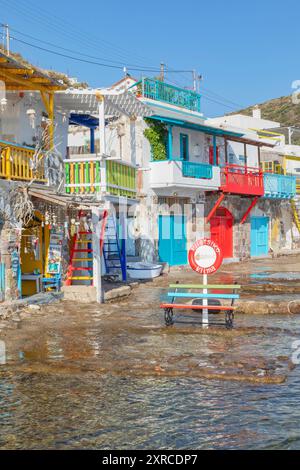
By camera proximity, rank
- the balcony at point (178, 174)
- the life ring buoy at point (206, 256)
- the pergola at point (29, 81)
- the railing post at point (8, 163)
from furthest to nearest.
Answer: the balcony at point (178, 174) → the pergola at point (29, 81) → the railing post at point (8, 163) → the life ring buoy at point (206, 256)

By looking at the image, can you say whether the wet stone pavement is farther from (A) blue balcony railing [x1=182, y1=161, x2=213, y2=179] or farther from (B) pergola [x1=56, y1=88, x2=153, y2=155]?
(A) blue balcony railing [x1=182, y1=161, x2=213, y2=179]

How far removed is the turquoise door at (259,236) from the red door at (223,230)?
2.70 metres

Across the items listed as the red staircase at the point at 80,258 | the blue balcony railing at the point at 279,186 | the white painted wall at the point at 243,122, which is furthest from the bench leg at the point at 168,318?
the white painted wall at the point at 243,122

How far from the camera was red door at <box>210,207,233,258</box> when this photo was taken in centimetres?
3016

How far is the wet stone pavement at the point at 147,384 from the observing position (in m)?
6.16

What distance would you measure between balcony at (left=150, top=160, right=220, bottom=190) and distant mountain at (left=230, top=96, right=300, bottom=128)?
72384mm

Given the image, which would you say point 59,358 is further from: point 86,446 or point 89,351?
point 86,446

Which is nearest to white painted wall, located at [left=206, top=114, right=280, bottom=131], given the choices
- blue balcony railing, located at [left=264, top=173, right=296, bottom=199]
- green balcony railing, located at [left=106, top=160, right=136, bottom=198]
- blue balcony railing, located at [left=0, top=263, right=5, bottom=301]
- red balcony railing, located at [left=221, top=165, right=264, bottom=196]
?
blue balcony railing, located at [left=264, top=173, right=296, bottom=199]

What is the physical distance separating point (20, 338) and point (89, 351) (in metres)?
1.88

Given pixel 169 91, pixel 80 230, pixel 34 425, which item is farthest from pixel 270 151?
pixel 34 425

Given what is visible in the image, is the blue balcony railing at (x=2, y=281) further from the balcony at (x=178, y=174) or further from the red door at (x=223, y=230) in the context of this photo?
the red door at (x=223, y=230)

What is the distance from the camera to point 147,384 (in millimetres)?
8008

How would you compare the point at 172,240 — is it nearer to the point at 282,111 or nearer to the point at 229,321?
the point at 229,321

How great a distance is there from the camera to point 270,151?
A: 120 ft
